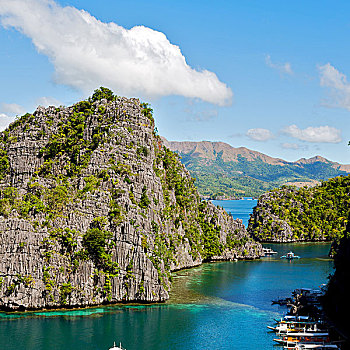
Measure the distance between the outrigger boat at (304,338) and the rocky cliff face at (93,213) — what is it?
2689 cm

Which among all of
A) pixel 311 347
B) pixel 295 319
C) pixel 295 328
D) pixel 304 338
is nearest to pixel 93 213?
pixel 295 319

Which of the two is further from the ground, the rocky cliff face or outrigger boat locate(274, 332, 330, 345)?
the rocky cliff face

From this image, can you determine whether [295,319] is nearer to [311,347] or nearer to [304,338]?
[304,338]

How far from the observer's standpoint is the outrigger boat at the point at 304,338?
6856cm

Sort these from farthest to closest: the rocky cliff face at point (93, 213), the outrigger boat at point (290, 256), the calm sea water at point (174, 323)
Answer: the outrigger boat at point (290, 256) < the rocky cliff face at point (93, 213) < the calm sea water at point (174, 323)

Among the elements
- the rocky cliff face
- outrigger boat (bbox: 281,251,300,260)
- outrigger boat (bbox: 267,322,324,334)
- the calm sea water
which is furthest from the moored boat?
outrigger boat (bbox: 281,251,300,260)

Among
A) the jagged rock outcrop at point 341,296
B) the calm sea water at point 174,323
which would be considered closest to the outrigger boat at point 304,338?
the calm sea water at point 174,323

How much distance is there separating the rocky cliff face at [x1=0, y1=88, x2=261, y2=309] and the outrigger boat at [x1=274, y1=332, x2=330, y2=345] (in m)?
26.9

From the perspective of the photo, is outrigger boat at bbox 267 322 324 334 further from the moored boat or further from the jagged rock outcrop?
the moored boat

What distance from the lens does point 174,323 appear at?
77.4 m

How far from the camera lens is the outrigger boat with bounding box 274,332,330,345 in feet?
225

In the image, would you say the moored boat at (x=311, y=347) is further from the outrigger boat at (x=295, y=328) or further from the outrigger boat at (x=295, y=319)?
the outrigger boat at (x=295, y=319)

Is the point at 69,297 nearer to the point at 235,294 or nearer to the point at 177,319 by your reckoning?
the point at 177,319

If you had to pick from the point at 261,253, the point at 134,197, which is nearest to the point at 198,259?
the point at 261,253
